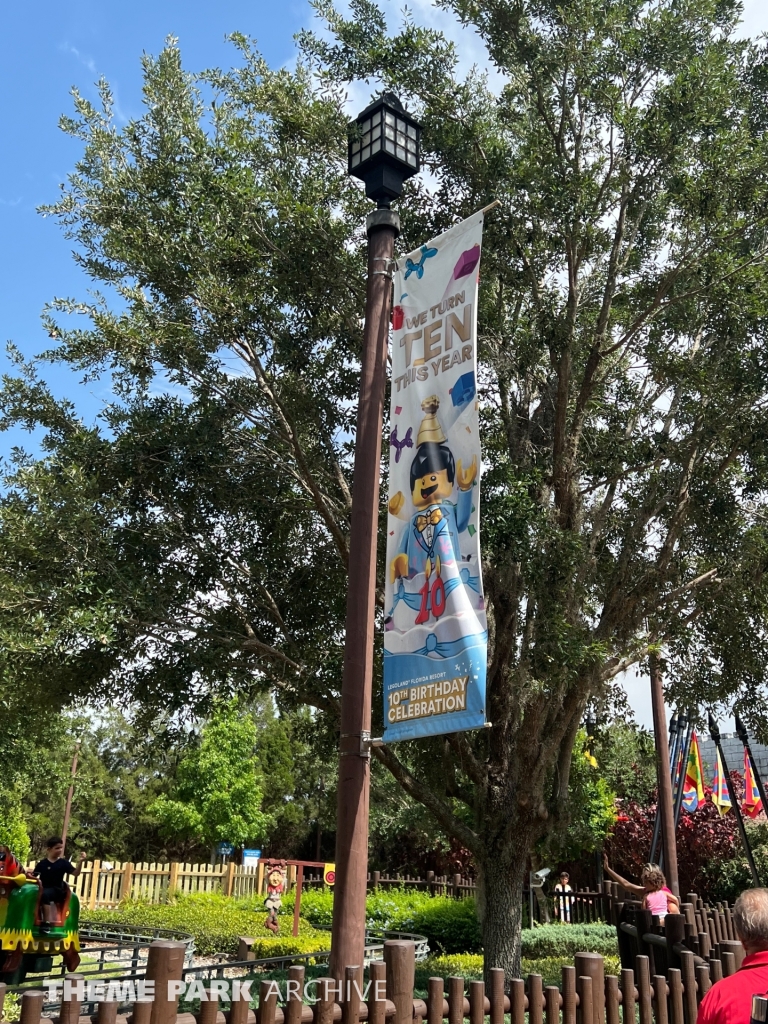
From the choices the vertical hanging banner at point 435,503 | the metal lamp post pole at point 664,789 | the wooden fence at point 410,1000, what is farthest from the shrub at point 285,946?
the vertical hanging banner at point 435,503

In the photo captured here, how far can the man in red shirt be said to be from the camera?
10.1 ft

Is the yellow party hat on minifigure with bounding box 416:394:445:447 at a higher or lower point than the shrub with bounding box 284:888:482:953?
higher

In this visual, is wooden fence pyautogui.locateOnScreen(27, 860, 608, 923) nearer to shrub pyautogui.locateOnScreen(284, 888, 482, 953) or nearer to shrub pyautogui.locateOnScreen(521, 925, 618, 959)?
shrub pyautogui.locateOnScreen(284, 888, 482, 953)

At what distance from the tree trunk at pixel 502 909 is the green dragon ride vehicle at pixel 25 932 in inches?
188

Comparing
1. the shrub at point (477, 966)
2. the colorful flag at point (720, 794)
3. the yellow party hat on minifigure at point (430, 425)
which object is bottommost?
the shrub at point (477, 966)

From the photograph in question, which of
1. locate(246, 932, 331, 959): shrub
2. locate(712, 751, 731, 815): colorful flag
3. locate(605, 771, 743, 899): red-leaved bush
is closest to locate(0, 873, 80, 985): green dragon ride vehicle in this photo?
locate(246, 932, 331, 959): shrub

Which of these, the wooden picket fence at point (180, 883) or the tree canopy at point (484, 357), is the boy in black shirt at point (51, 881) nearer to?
the tree canopy at point (484, 357)

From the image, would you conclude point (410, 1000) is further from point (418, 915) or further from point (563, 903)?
point (563, 903)

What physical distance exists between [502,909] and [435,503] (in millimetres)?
6970

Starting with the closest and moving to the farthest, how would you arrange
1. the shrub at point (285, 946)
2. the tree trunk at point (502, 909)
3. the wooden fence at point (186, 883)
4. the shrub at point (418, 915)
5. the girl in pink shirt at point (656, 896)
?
the girl in pink shirt at point (656, 896)
the tree trunk at point (502, 909)
the shrub at point (285, 946)
the shrub at point (418, 915)
the wooden fence at point (186, 883)

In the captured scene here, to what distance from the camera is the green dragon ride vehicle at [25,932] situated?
9008mm

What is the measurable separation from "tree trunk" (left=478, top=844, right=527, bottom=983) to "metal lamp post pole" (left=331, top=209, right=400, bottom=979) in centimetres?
584

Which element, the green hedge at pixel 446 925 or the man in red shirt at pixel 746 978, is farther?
the green hedge at pixel 446 925

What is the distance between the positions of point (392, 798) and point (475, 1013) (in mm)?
28554
